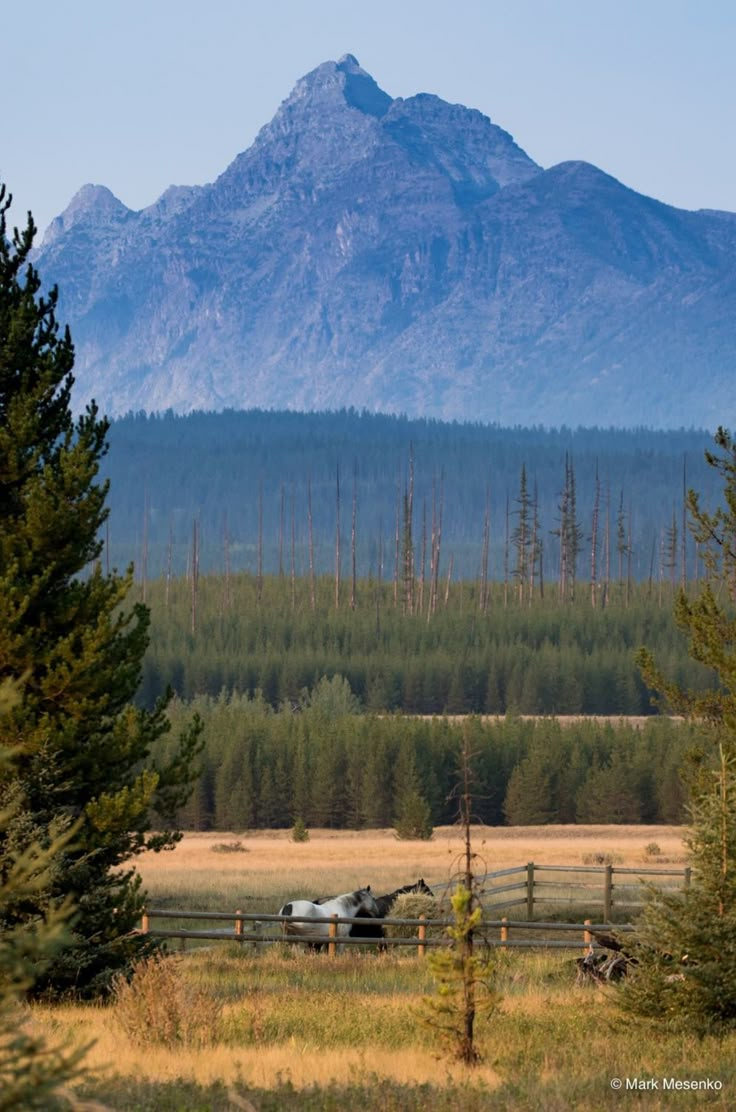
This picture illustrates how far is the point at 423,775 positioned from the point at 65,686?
6706 centimetres

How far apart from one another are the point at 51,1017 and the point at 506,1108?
687 cm

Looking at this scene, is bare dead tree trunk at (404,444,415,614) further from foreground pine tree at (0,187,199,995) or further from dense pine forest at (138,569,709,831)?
foreground pine tree at (0,187,199,995)

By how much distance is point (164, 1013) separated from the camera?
17.2 meters

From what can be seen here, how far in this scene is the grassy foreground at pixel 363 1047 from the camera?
1384 cm

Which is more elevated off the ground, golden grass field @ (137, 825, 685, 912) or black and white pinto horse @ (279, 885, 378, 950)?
black and white pinto horse @ (279, 885, 378, 950)

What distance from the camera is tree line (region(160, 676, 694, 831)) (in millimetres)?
86375

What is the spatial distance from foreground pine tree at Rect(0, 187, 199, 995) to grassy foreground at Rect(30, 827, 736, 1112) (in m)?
1.36

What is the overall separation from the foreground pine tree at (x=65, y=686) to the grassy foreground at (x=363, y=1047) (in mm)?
1357

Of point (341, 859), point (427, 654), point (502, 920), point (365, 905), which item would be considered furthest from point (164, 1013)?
point (427, 654)

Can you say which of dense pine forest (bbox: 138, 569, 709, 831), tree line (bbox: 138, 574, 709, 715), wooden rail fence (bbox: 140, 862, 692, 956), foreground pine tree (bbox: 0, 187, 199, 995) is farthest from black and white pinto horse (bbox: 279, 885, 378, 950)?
tree line (bbox: 138, 574, 709, 715)

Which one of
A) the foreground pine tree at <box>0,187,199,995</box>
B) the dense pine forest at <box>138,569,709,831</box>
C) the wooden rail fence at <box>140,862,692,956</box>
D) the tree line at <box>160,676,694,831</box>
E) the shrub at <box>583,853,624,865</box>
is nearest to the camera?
the foreground pine tree at <box>0,187,199,995</box>

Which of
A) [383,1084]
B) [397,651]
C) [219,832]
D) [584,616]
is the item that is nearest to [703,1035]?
[383,1084]

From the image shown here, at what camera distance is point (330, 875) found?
183 ft

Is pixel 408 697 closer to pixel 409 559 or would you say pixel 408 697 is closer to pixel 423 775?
pixel 409 559
